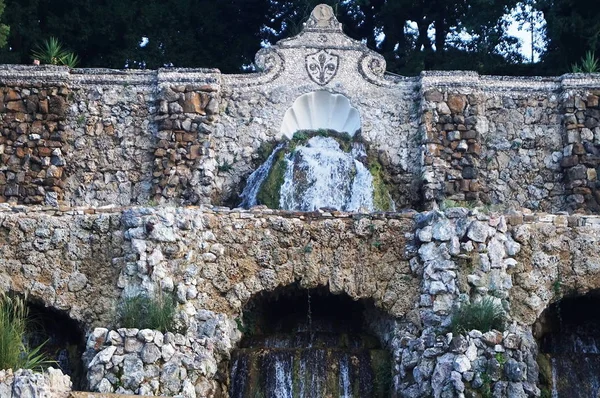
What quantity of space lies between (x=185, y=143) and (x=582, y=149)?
6.25 metres

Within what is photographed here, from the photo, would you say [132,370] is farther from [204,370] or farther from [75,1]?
[75,1]

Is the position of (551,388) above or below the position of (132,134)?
below

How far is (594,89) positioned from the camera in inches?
856

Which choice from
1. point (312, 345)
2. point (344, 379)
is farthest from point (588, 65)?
point (344, 379)

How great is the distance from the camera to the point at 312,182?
20.7m

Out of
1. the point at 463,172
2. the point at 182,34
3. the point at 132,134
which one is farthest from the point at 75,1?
the point at 463,172

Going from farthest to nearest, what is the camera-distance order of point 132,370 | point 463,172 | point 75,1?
point 75,1, point 463,172, point 132,370

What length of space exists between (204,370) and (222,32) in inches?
480

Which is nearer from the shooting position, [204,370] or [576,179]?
[204,370]

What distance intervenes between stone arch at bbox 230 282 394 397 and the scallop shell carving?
4839 mm

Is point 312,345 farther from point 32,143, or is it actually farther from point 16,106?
point 16,106

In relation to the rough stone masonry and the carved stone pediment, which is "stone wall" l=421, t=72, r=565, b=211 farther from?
the carved stone pediment

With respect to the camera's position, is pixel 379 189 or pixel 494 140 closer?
pixel 379 189

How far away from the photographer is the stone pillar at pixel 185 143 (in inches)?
820
